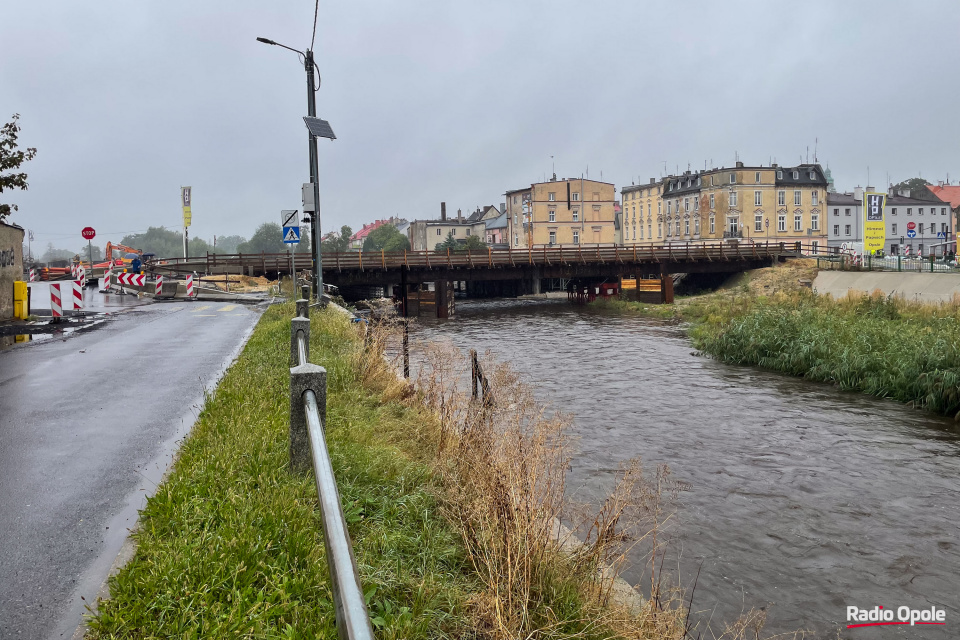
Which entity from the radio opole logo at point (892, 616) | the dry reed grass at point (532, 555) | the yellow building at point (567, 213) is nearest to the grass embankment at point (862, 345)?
the radio opole logo at point (892, 616)

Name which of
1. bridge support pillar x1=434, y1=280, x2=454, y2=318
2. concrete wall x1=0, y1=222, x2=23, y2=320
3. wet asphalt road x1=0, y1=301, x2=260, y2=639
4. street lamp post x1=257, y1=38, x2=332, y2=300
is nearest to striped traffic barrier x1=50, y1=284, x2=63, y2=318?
concrete wall x1=0, y1=222, x2=23, y2=320

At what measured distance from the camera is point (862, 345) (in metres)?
18.0

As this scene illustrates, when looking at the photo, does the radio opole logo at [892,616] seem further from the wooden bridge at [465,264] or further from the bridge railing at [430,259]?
the bridge railing at [430,259]

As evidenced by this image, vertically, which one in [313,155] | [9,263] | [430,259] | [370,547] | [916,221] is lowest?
[370,547]

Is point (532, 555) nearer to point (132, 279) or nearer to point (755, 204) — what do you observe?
point (132, 279)

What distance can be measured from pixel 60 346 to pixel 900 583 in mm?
15776

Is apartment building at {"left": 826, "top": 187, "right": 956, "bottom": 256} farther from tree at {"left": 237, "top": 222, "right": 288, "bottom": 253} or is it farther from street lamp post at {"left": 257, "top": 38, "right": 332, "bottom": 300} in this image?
tree at {"left": 237, "top": 222, "right": 288, "bottom": 253}

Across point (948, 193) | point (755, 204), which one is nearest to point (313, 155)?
point (755, 204)

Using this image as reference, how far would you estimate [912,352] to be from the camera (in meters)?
16.3

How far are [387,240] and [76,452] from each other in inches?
4902

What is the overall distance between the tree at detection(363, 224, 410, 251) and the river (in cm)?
10141

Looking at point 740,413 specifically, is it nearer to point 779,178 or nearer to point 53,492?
point 53,492

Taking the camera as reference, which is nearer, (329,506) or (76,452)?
(329,506)

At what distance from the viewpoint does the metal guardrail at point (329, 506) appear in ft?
6.84
